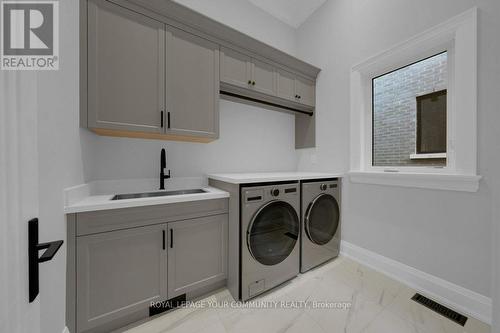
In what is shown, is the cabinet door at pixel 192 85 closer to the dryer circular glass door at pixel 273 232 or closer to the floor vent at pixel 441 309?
the dryer circular glass door at pixel 273 232

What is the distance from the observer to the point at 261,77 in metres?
2.07

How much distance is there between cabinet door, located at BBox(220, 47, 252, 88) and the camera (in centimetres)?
181

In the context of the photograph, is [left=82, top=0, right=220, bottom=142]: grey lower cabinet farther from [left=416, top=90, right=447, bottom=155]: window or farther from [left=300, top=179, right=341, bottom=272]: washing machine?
[left=416, top=90, right=447, bottom=155]: window

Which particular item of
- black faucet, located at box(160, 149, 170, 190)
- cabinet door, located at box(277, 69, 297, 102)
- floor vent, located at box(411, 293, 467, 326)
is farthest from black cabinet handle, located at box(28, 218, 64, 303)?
floor vent, located at box(411, 293, 467, 326)

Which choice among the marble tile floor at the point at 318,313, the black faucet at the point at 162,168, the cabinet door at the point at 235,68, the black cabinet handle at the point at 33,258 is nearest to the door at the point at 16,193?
the black cabinet handle at the point at 33,258

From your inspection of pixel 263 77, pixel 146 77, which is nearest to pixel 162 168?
pixel 146 77

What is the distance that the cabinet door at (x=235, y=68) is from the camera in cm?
181

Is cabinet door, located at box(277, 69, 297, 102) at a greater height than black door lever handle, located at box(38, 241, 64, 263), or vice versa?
cabinet door, located at box(277, 69, 297, 102)

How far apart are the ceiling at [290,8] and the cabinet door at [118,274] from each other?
3117 mm

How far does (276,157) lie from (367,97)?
1.35 metres

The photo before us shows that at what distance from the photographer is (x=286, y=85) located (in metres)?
2.27

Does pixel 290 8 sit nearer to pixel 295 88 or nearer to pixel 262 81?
pixel 295 88

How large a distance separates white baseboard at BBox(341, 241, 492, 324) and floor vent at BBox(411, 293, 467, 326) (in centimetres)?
6

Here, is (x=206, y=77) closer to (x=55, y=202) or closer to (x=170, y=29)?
(x=170, y=29)
